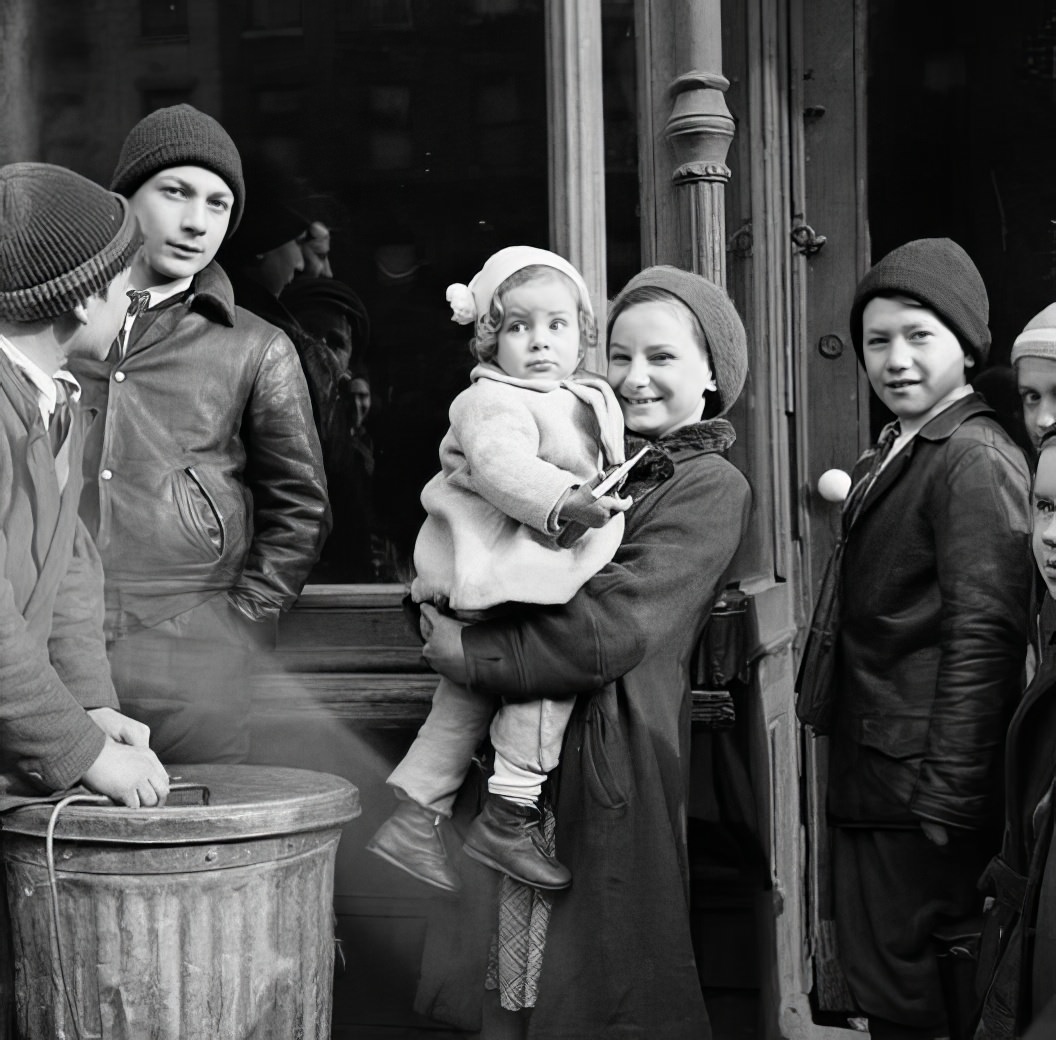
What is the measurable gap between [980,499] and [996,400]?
128 cm

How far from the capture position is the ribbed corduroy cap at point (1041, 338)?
2.94 m

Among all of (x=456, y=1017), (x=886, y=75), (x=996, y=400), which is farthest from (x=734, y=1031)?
(x=886, y=75)

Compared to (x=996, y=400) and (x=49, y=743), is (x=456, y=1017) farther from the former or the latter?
(x=996, y=400)

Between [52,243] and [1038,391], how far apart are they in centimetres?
185

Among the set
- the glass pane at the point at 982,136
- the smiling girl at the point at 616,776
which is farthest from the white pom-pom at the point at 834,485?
the smiling girl at the point at 616,776

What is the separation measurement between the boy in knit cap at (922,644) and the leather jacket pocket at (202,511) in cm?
135

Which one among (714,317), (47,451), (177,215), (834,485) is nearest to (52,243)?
(47,451)

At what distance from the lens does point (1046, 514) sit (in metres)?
2.61

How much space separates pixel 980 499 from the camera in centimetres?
308

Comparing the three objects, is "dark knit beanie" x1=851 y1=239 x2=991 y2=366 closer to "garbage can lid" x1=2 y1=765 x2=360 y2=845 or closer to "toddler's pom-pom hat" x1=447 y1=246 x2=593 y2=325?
"toddler's pom-pom hat" x1=447 y1=246 x2=593 y2=325

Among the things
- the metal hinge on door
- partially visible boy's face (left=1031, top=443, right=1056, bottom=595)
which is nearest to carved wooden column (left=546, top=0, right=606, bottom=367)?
the metal hinge on door

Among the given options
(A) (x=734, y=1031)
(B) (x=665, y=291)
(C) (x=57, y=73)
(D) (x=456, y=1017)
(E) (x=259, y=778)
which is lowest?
(A) (x=734, y=1031)

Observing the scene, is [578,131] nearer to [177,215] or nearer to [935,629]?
[177,215]

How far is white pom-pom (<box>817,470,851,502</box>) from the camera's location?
4.79 metres
